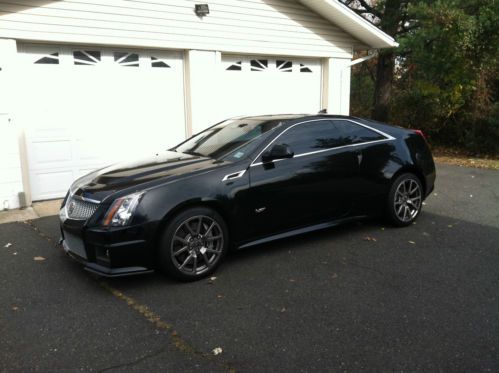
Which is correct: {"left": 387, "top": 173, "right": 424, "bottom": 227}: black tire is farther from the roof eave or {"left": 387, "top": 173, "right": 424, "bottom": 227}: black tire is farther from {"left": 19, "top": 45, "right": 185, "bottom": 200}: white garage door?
the roof eave

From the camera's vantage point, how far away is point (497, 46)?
11.9 metres

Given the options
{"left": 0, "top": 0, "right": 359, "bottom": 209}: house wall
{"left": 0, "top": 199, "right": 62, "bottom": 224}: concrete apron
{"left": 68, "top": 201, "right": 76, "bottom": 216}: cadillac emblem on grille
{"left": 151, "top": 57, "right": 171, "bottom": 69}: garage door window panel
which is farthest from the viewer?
{"left": 151, "top": 57, "right": 171, "bottom": 69}: garage door window panel

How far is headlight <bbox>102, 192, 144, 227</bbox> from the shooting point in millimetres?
3848

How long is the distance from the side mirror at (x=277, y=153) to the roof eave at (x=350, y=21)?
6.00 meters

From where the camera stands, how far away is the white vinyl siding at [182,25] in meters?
7.09

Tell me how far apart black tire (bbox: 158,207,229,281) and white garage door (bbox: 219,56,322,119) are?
5.27 metres

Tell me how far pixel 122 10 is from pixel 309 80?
14.9 feet

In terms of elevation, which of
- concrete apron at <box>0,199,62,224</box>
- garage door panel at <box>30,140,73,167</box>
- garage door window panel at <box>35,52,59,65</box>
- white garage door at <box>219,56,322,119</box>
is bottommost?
concrete apron at <box>0,199,62,224</box>

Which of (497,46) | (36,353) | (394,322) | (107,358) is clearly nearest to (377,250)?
(394,322)

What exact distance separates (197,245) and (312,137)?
1.86 m

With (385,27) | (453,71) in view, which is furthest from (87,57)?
(385,27)

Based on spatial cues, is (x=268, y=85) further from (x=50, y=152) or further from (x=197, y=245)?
(x=197, y=245)

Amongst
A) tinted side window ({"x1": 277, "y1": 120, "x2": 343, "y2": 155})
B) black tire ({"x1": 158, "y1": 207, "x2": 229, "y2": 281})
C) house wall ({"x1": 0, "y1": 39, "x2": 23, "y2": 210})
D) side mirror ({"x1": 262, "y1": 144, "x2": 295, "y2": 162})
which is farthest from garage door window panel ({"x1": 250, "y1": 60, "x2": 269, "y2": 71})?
black tire ({"x1": 158, "y1": 207, "x2": 229, "y2": 281})

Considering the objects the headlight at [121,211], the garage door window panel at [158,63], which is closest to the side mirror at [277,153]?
the headlight at [121,211]
